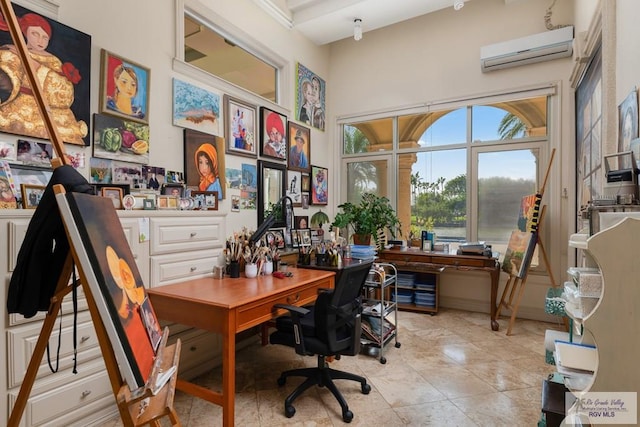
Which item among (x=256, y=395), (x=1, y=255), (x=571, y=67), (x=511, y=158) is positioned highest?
(x=571, y=67)

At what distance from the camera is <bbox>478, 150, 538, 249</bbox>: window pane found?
4.09 meters

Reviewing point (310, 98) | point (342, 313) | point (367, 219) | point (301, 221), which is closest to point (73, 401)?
point (342, 313)

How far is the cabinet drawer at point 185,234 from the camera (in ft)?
7.19

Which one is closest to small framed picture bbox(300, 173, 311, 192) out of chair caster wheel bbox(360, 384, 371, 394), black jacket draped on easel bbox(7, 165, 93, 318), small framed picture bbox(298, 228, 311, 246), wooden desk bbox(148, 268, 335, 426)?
small framed picture bbox(298, 228, 311, 246)

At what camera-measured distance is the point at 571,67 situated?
3717mm

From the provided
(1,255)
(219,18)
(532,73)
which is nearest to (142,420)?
(1,255)

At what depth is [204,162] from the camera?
9.93 feet

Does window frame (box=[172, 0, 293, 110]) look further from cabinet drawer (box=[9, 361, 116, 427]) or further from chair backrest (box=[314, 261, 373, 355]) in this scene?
cabinet drawer (box=[9, 361, 116, 427])

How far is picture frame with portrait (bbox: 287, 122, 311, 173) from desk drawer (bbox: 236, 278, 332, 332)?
211 cm

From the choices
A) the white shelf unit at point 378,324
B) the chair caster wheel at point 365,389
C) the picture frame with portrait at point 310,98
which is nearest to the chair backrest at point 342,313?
the chair caster wheel at point 365,389

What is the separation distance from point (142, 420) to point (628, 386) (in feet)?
4.46

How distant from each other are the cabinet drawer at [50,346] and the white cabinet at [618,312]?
2.21m

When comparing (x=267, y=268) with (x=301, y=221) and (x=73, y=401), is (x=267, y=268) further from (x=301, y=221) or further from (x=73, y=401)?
(x=301, y=221)

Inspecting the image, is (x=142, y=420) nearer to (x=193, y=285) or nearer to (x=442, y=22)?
(x=193, y=285)
